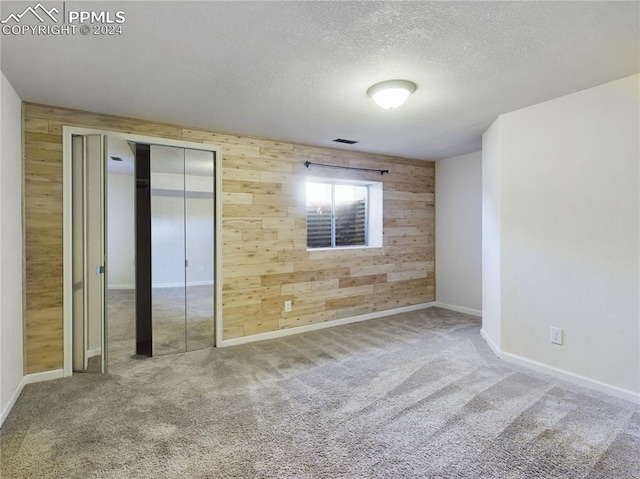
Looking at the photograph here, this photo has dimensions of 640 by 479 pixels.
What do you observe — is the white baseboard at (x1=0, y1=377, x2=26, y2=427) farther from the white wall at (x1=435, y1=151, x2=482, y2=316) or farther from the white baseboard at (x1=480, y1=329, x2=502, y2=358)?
the white wall at (x1=435, y1=151, x2=482, y2=316)

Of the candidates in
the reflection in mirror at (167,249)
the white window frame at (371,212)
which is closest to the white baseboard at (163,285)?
the reflection in mirror at (167,249)

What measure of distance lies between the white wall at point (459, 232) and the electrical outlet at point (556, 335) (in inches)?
80.9

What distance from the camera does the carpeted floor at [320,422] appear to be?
6.11 ft

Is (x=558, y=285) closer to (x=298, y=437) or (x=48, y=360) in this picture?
(x=298, y=437)

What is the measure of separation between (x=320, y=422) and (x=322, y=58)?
2431mm

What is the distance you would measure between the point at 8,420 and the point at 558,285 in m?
4.40

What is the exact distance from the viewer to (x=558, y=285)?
9.71 feet

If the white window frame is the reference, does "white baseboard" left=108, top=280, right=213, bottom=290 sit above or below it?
below

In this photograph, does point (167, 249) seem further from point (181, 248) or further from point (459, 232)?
point (459, 232)

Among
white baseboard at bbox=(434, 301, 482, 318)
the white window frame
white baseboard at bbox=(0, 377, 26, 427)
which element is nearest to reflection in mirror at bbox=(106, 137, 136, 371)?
white baseboard at bbox=(0, 377, 26, 427)

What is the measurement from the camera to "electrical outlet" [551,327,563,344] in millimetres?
2951

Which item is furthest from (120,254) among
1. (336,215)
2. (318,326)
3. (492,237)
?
(492,237)

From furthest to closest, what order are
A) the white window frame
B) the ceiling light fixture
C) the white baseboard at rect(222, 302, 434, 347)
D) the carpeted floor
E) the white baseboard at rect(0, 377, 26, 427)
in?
the white window frame < the white baseboard at rect(222, 302, 434, 347) < the ceiling light fixture < the white baseboard at rect(0, 377, 26, 427) < the carpeted floor

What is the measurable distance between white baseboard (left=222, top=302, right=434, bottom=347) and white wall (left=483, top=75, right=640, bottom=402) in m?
1.94
